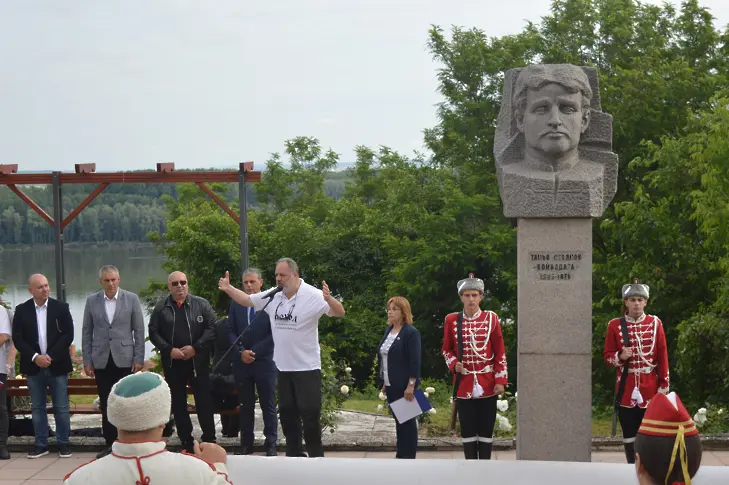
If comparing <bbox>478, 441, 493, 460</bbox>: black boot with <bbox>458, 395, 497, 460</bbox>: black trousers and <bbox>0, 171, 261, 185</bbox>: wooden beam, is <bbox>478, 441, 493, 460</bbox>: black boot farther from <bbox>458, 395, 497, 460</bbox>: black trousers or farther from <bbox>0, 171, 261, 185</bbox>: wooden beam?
<bbox>0, 171, 261, 185</bbox>: wooden beam

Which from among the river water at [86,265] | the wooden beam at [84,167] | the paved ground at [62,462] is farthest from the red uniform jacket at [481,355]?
the river water at [86,265]

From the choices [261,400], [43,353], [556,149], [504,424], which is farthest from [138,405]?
[504,424]

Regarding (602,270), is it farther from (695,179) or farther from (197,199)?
(197,199)

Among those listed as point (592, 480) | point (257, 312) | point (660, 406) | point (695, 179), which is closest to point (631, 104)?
point (695, 179)

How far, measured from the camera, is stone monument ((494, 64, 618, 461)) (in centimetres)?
687

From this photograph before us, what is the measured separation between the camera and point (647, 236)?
50.7 ft

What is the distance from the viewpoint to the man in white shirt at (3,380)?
805cm

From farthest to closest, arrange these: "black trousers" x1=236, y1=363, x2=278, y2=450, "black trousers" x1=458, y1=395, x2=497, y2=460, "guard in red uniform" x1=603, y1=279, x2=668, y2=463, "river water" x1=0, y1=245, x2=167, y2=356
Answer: "river water" x1=0, y1=245, x2=167, y2=356 → "black trousers" x1=236, y1=363, x2=278, y2=450 → "black trousers" x1=458, y1=395, x2=497, y2=460 → "guard in red uniform" x1=603, y1=279, x2=668, y2=463

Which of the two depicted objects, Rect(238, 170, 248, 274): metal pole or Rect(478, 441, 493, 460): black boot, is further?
Rect(238, 170, 248, 274): metal pole

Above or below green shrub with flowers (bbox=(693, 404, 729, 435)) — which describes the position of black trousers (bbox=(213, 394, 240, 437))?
above

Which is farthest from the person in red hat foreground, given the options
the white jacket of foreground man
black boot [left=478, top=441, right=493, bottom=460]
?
black boot [left=478, top=441, right=493, bottom=460]

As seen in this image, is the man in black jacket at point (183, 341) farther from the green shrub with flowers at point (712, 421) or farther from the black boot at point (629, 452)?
the green shrub with flowers at point (712, 421)

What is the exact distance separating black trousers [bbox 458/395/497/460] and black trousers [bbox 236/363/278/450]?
1661mm

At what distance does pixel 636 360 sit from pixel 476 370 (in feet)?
3.70
